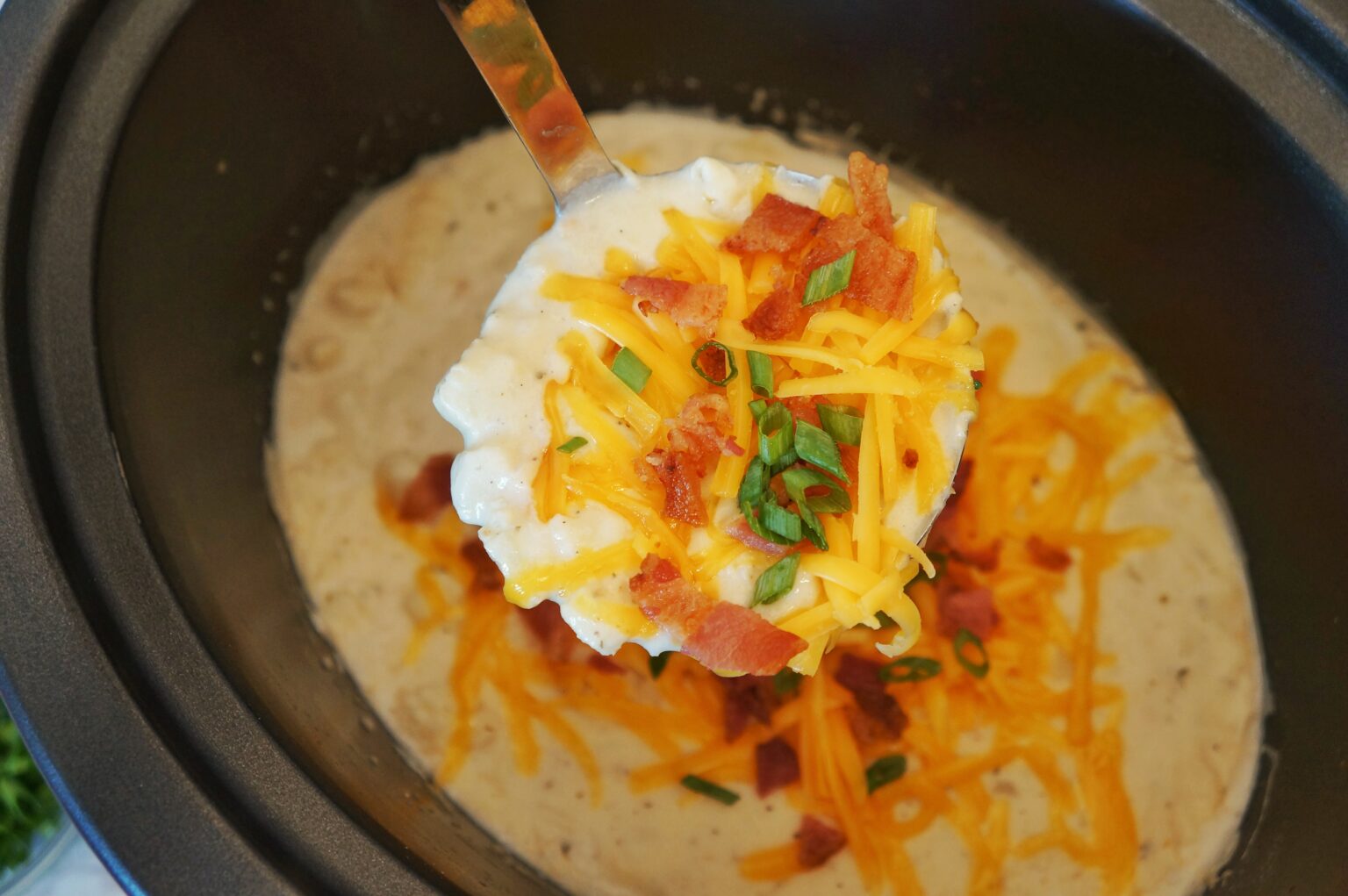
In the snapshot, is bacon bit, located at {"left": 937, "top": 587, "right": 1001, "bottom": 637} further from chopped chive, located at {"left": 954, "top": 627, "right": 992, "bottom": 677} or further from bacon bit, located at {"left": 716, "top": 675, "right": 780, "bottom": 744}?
bacon bit, located at {"left": 716, "top": 675, "right": 780, "bottom": 744}

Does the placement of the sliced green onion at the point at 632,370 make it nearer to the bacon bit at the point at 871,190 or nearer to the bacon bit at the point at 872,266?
the bacon bit at the point at 872,266

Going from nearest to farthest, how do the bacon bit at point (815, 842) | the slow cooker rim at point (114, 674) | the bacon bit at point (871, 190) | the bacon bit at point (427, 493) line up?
the slow cooker rim at point (114, 674) < the bacon bit at point (871, 190) < the bacon bit at point (815, 842) < the bacon bit at point (427, 493)

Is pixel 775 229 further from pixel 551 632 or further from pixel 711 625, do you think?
pixel 551 632

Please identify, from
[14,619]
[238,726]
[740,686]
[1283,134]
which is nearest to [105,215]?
[14,619]

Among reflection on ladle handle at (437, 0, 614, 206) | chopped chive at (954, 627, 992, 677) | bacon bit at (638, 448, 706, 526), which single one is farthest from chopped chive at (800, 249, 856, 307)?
chopped chive at (954, 627, 992, 677)

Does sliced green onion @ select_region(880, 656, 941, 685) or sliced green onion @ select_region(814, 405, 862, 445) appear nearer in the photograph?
sliced green onion @ select_region(814, 405, 862, 445)

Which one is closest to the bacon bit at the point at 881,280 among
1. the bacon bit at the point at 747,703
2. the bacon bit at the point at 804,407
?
the bacon bit at the point at 804,407
